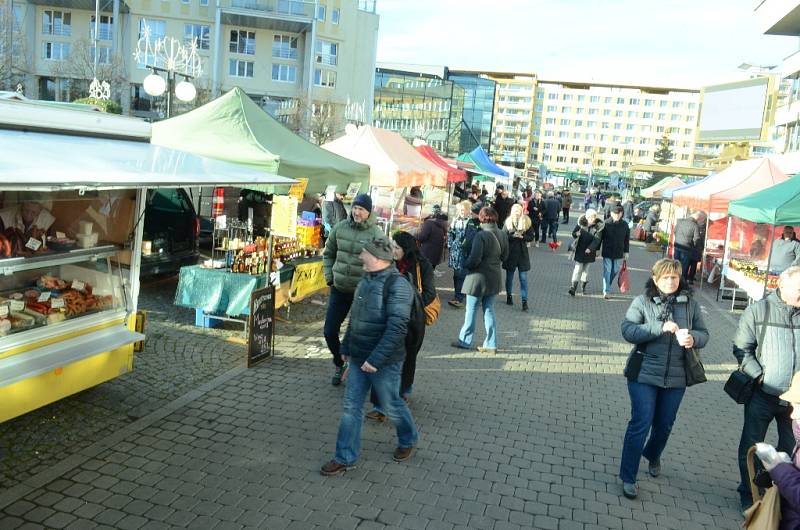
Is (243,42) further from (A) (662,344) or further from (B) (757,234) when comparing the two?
(A) (662,344)

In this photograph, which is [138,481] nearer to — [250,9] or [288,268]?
[288,268]

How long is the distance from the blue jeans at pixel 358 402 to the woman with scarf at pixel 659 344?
5.58 feet

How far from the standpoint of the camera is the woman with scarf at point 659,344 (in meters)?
4.77

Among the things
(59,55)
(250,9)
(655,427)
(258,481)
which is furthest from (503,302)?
→ (59,55)

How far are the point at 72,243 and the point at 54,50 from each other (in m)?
60.8

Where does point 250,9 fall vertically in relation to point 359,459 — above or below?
above

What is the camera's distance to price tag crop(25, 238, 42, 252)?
215 inches

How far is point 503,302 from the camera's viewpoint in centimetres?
1258

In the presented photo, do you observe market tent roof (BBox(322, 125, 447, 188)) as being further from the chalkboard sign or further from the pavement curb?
the pavement curb

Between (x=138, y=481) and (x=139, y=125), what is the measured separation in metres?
3.34

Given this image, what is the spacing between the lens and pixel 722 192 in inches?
611

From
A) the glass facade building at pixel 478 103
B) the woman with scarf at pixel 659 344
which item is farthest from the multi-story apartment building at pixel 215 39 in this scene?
the woman with scarf at pixel 659 344

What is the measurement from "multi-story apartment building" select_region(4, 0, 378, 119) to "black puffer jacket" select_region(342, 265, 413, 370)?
52517 mm

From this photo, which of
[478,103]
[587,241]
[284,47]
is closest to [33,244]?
[587,241]
